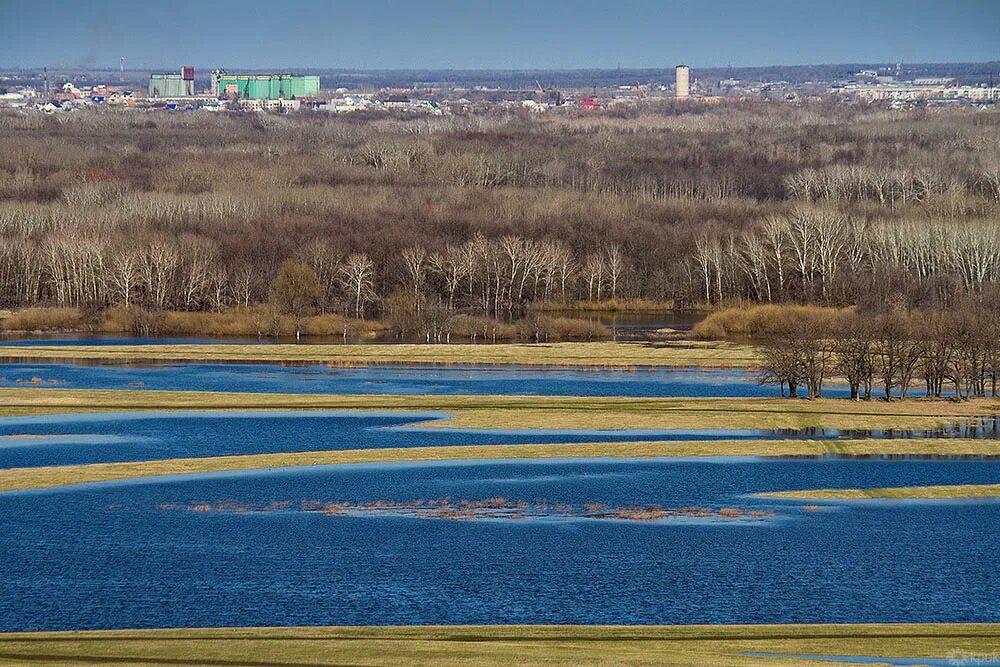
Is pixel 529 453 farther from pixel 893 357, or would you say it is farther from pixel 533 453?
pixel 893 357

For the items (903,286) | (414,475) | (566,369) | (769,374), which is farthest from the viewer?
(903,286)

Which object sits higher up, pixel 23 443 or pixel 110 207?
pixel 110 207

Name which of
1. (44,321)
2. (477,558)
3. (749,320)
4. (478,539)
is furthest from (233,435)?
(749,320)

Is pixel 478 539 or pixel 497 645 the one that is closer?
pixel 497 645

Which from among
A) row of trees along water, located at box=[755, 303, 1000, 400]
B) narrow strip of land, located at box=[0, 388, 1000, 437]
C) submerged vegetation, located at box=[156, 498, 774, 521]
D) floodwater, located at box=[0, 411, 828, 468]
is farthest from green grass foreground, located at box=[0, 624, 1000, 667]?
row of trees along water, located at box=[755, 303, 1000, 400]

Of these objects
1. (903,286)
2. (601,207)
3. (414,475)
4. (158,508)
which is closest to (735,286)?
(903,286)

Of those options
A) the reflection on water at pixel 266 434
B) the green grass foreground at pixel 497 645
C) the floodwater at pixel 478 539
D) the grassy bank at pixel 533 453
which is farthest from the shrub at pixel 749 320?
the green grass foreground at pixel 497 645

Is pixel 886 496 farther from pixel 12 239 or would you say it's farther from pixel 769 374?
pixel 12 239

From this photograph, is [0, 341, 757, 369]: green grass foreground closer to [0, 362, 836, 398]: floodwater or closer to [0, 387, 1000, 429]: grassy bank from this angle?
[0, 362, 836, 398]: floodwater
